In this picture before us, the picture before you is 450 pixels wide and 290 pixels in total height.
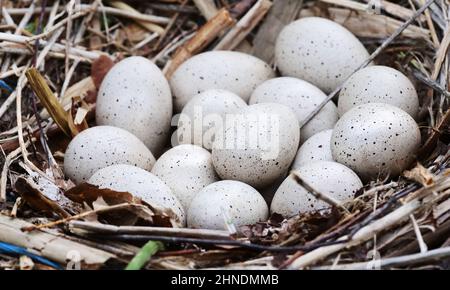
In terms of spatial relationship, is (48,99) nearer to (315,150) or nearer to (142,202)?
(142,202)

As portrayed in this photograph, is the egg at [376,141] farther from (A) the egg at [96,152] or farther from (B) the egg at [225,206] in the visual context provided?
(A) the egg at [96,152]

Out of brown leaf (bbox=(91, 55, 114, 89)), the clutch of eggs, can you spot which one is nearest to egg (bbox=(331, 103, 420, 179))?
the clutch of eggs

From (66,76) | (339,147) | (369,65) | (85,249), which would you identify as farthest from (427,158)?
(66,76)

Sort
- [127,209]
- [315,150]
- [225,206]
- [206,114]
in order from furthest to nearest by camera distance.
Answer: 1. [206,114]
2. [315,150]
3. [225,206]
4. [127,209]

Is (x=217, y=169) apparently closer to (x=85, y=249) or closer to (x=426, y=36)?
(x=85, y=249)

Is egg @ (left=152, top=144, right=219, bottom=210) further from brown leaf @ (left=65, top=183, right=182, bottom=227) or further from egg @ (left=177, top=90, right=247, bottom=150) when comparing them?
brown leaf @ (left=65, top=183, right=182, bottom=227)

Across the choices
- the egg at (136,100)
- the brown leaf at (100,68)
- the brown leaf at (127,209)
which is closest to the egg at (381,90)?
the egg at (136,100)

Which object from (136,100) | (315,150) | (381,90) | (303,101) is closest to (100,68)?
(136,100)
